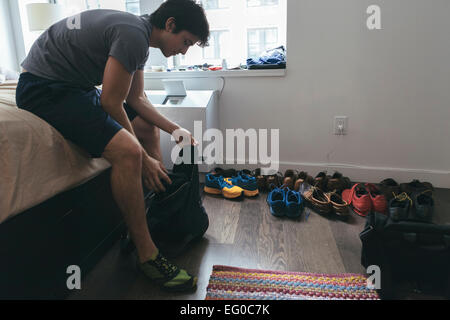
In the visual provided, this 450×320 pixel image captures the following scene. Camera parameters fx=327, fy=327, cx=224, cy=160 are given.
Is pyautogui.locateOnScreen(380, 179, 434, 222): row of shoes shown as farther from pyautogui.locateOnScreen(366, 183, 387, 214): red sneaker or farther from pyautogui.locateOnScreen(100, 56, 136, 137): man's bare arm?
pyautogui.locateOnScreen(100, 56, 136, 137): man's bare arm

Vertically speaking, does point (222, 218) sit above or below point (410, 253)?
below

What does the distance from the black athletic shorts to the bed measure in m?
0.04

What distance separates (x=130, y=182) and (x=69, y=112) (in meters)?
0.30

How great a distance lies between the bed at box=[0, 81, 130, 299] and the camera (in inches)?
35.1

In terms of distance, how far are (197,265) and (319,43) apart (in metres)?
1.53

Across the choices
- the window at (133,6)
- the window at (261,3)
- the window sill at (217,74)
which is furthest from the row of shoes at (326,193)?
the window at (133,6)

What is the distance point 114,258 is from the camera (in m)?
1.31

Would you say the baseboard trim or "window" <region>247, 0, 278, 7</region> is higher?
"window" <region>247, 0, 278, 7</region>

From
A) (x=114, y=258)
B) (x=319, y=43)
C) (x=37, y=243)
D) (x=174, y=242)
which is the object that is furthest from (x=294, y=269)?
(x=319, y=43)

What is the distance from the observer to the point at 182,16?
1168 mm

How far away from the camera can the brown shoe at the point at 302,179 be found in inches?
76.8

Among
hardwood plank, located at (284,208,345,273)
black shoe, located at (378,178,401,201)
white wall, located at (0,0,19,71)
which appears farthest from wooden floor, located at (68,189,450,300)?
white wall, located at (0,0,19,71)

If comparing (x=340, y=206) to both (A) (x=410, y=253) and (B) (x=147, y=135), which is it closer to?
(A) (x=410, y=253)

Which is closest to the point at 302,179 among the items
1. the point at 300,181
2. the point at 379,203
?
the point at 300,181
